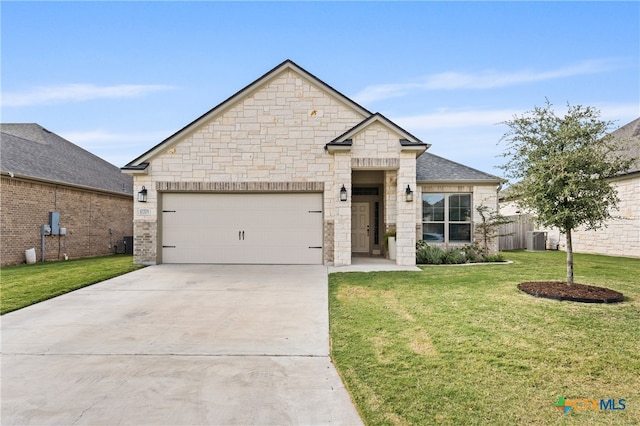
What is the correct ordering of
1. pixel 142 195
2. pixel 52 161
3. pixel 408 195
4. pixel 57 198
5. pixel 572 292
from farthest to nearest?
pixel 52 161, pixel 57 198, pixel 142 195, pixel 408 195, pixel 572 292

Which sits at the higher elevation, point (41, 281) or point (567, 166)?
point (567, 166)

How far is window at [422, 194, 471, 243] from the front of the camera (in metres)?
13.5

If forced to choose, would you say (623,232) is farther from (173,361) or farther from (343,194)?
(173,361)

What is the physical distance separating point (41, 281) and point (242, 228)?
18.3 feet

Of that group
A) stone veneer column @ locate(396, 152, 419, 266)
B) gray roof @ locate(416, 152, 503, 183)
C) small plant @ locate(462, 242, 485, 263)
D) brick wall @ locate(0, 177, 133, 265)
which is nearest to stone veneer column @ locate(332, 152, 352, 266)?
stone veneer column @ locate(396, 152, 419, 266)

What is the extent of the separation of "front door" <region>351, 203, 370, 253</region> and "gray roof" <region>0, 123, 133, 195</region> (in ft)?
40.8

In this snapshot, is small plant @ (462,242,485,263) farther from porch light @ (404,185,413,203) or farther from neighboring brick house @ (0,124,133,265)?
neighboring brick house @ (0,124,133,265)

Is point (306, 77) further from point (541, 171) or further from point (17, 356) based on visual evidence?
point (17, 356)

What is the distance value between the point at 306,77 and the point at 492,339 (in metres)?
10.1

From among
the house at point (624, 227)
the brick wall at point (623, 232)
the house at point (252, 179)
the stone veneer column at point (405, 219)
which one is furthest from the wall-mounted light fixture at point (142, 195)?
the brick wall at point (623, 232)

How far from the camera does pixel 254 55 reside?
13.5 m

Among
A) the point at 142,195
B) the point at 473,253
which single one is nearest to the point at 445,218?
the point at 473,253

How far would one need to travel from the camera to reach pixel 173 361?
13.6ft

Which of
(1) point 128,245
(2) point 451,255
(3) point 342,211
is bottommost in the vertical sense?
(1) point 128,245
